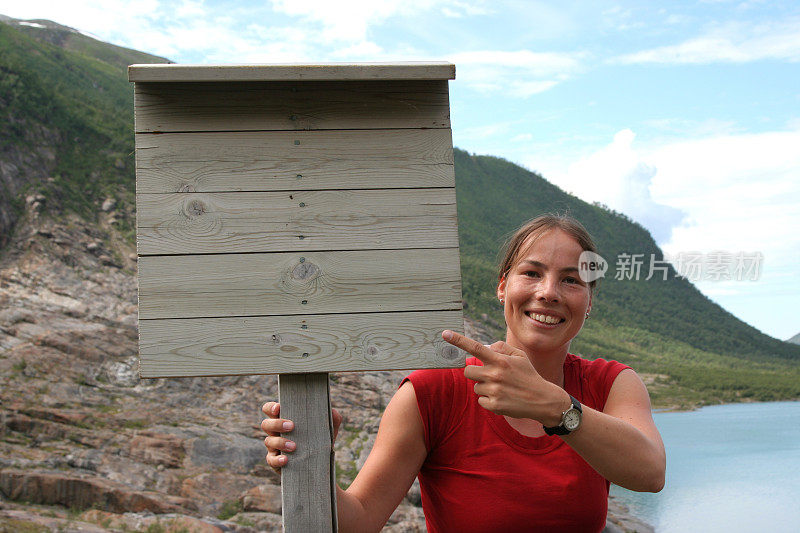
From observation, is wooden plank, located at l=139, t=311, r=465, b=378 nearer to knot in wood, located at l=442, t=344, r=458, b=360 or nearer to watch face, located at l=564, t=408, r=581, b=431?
knot in wood, located at l=442, t=344, r=458, b=360

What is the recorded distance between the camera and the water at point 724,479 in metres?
26.1

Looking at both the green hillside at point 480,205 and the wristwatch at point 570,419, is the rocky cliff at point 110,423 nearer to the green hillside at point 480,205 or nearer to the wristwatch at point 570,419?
the green hillside at point 480,205

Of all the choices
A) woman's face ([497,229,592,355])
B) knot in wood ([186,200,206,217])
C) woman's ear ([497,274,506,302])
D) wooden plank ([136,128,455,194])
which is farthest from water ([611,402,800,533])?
knot in wood ([186,200,206,217])

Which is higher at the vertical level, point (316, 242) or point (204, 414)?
point (316, 242)

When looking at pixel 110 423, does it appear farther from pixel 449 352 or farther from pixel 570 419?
pixel 570 419

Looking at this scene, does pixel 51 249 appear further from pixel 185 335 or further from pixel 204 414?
pixel 185 335

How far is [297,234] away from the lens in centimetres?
236

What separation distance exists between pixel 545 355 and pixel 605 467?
0.51 m

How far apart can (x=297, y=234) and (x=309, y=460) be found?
0.79 m

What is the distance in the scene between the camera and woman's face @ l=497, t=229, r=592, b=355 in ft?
8.06

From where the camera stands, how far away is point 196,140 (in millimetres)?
2395

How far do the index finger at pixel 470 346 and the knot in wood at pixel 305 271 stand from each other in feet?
1.62

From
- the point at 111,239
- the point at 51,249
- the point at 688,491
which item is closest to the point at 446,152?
the point at 51,249

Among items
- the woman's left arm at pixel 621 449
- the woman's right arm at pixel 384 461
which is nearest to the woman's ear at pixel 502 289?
the woman's right arm at pixel 384 461
